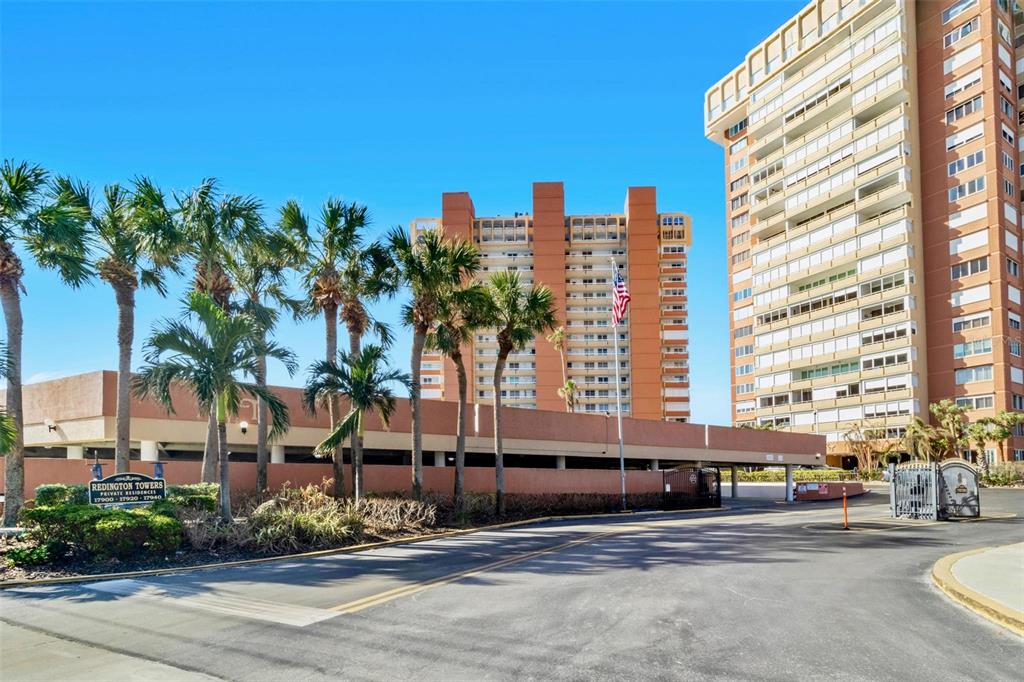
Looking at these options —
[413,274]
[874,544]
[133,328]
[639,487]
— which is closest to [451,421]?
[413,274]

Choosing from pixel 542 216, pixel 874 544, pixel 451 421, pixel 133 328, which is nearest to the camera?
pixel 874 544

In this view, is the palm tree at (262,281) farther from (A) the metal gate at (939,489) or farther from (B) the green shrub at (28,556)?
(A) the metal gate at (939,489)

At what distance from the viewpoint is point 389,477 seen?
29516 millimetres

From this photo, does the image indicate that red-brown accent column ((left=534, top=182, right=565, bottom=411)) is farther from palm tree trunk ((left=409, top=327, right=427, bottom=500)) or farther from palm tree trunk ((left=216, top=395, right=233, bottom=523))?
palm tree trunk ((left=216, top=395, right=233, bottom=523))

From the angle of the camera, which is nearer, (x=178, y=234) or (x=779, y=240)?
(x=178, y=234)

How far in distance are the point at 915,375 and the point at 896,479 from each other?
4771cm

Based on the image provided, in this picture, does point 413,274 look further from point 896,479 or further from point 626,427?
point 896,479

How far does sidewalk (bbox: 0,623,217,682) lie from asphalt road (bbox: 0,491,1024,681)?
0.03 m

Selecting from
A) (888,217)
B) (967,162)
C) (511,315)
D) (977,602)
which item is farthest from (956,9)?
(977,602)

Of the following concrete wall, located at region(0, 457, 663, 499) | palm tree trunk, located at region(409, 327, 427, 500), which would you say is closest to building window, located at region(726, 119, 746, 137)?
concrete wall, located at region(0, 457, 663, 499)

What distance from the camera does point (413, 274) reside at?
89.5 ft

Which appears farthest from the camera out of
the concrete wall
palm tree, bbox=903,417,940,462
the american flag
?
palm tree, bbox=903,417,940,462

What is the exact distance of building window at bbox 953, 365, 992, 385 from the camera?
6931cm

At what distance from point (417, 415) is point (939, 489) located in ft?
73.6
